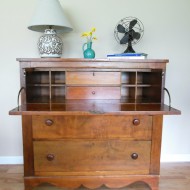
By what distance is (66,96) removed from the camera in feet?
5.89

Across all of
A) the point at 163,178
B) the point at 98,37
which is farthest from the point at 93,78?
the point at 163,178

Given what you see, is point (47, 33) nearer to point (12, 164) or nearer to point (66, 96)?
point (66, 96)

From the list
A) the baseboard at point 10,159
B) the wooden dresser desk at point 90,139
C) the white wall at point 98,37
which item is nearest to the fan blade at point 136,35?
the white wall at point 98,37

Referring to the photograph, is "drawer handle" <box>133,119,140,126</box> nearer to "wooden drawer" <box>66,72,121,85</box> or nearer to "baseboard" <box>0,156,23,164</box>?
"wooden drawer" <box>66,72,121,85</box>

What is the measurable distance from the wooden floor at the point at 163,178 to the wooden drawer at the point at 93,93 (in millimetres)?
825

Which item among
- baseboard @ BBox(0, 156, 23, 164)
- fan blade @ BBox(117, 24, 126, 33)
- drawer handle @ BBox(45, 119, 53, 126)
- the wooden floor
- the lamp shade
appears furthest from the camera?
baseboard @ BBox(0, 156, 23, 164)

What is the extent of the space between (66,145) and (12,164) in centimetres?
100

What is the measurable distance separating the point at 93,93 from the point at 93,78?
0.46 feet

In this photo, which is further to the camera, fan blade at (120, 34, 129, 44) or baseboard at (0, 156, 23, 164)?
baseboard at (0, 156, 23, 164)

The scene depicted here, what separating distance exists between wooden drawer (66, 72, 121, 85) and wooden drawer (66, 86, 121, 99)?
0.19ft

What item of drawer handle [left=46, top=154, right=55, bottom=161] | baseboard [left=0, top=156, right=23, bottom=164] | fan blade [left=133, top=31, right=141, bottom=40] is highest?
fan blade [left=133, top=31, right=141, bottom=40]

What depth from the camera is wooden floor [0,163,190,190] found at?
172 cm

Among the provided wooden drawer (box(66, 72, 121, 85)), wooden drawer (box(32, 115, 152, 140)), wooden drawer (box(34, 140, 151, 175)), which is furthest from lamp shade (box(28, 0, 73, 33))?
wooden drawer (box(34, 140, 151, 175))

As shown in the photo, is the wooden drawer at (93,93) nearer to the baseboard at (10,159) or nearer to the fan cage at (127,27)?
the fan cage at (127,27)
